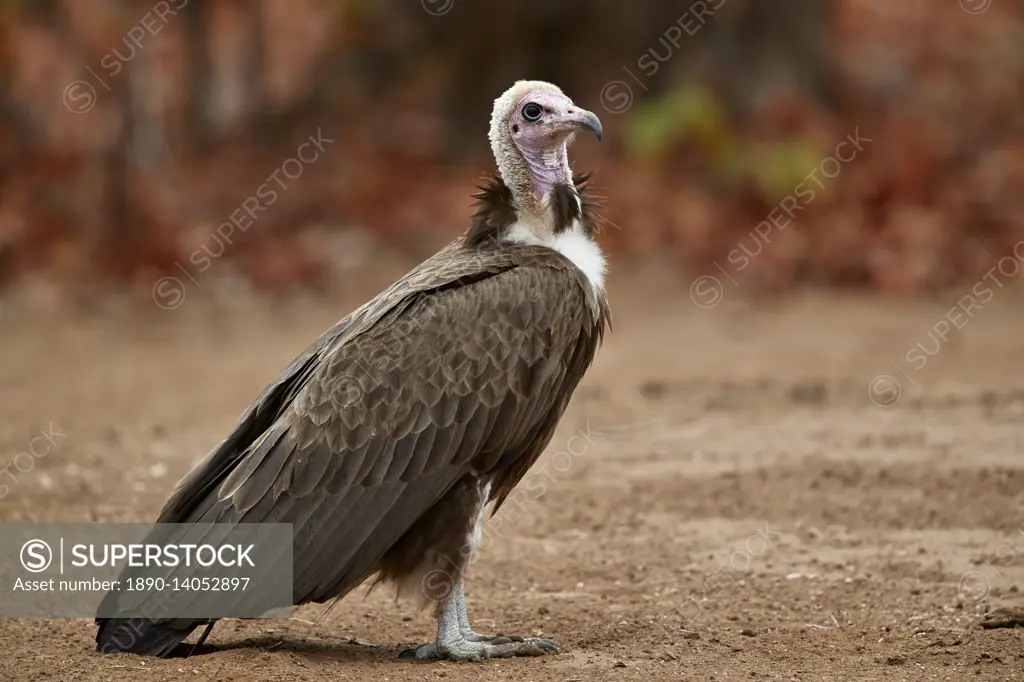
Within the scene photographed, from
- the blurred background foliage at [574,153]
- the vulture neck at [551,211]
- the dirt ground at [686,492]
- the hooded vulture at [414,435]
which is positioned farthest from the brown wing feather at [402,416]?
the blurred background foliage at [574,153]

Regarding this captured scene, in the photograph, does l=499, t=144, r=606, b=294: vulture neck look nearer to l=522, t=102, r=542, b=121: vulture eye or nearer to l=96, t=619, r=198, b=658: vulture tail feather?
l=522, t=102, r=542, b=121: vulture eye

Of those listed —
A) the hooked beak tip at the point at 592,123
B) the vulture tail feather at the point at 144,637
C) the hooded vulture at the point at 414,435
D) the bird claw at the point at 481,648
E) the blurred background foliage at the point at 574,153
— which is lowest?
the bird claw at the point at 481,648

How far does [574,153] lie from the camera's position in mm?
18875

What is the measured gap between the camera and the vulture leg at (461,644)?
21.0 ft

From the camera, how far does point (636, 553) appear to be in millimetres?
8336

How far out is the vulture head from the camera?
687 centimetres

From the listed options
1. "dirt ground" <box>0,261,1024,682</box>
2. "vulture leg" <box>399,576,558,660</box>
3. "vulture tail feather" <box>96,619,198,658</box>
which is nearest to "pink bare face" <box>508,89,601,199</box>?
"vulture leg" <box>399,576,558,660</box>

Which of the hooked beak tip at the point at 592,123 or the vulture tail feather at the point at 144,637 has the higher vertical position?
the hooked beak tip at the point at 592,123

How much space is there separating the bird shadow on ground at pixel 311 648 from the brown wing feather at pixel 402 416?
472 mm

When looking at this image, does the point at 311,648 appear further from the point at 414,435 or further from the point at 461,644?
the point at 414,435

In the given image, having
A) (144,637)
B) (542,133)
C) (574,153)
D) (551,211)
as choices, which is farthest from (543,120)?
(574,153)

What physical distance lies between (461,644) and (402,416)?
105cm

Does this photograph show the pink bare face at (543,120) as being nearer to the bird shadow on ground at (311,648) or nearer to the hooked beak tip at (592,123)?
the hooked beak tip at (592,123)

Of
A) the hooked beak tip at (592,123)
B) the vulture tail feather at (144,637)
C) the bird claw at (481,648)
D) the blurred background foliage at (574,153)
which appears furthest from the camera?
the blurred background foliage at (574,153)
